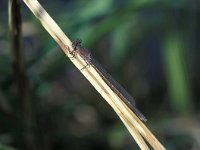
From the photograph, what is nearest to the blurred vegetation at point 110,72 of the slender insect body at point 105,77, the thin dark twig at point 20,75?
the thin dark twig at point 20,75

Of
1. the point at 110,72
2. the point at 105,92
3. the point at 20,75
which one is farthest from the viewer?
the point at 110,72

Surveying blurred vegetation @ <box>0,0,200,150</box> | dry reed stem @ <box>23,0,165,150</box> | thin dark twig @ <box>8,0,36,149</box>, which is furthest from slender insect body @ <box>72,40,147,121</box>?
blurred vegetation @ <box>0,0,200,150</box>

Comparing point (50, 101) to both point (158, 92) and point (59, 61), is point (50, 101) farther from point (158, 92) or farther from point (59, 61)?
point (158, 92)

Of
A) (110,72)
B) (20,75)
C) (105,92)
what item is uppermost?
(110,72)

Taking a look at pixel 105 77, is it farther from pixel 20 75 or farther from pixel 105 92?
pixel 20 75

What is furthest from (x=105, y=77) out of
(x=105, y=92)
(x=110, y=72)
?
(x=110, y=72)

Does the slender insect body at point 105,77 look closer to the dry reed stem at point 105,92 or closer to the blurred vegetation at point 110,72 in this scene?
the dry reed stem at point 105,92

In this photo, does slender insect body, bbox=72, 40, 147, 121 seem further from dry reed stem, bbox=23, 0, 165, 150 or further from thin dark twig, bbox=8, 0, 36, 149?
thin dark twig, bbox=8, 0, 36, 149
